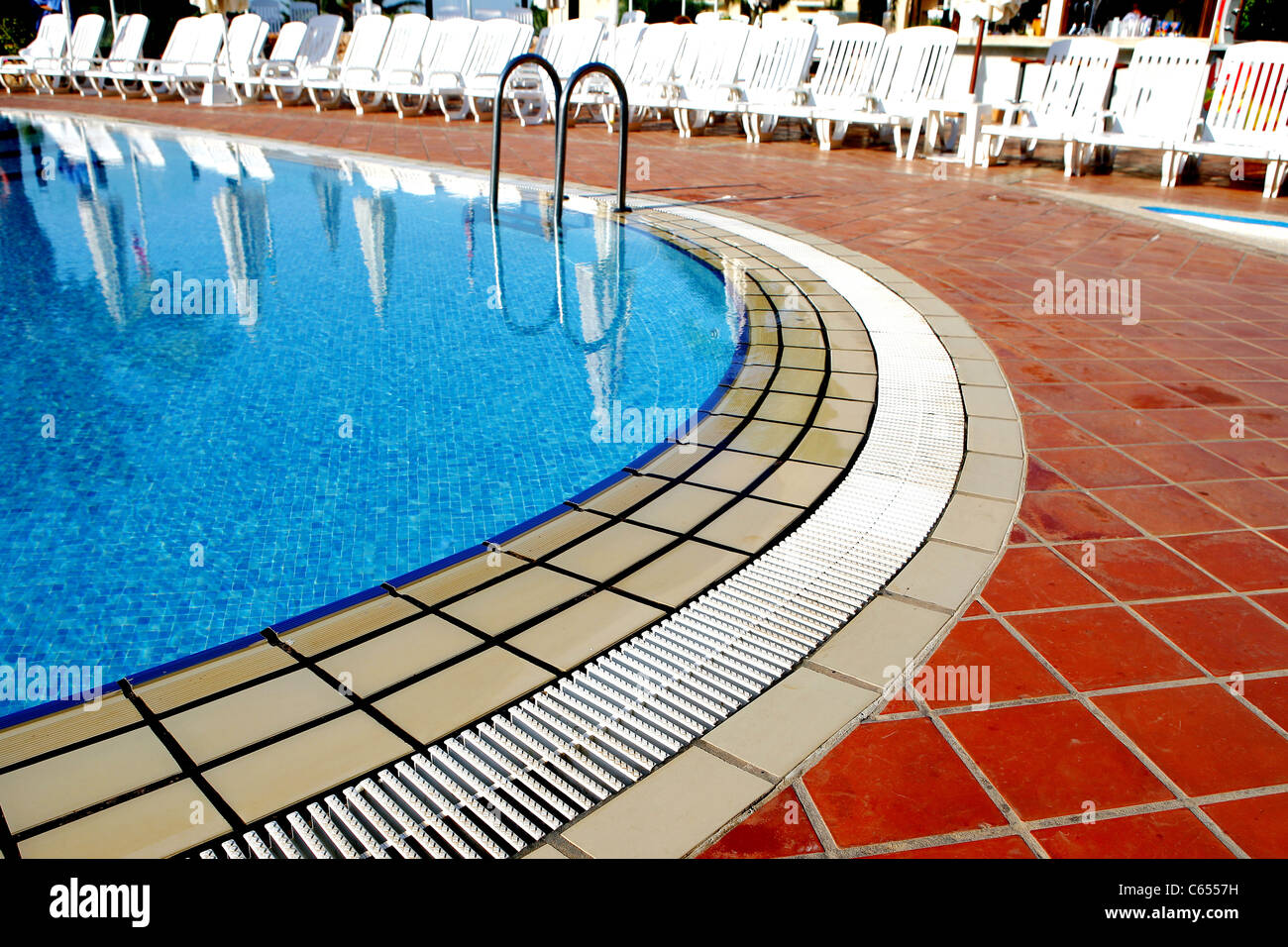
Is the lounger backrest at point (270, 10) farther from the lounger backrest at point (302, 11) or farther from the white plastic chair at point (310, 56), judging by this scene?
the white plastic chair at point (310, 56)

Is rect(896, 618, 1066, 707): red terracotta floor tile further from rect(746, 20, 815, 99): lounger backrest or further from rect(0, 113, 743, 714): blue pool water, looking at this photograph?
rect(746, 20, 815, 99): lounger backrest

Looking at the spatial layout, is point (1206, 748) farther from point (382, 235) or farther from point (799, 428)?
point (382, 235)

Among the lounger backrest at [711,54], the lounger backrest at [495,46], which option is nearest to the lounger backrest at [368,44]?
the lounger backrest at [495,46]

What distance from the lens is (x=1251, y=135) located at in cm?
729

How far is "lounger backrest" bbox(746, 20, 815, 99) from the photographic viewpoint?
9930 mm

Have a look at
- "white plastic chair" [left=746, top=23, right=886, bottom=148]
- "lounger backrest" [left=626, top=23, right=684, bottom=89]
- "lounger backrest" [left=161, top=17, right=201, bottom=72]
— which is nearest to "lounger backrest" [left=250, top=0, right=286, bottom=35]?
"lounger backrest" [left=161, top=17, right=201, bottom=72]

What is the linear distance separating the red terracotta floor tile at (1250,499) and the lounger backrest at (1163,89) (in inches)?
253

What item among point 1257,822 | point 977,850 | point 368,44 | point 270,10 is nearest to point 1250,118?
point 1257,822

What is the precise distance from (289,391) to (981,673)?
2.75 meters

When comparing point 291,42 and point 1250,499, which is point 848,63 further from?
point 1250,499

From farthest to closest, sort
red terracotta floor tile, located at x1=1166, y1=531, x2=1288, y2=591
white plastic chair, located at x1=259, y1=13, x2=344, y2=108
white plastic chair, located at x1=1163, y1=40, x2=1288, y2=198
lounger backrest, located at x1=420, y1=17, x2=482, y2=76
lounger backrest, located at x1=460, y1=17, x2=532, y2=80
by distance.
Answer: white plastic chair, located at x1=259, y1=13, x2=344, y2=108 → lounger backrest, located at x1=420, y1=17, x2=482, y2=76 → lounger backrest, located at x1=460, y1=17, x2=532, y2=80 → white plastic chair, located at x1=1163, y1=40, x2=1288, y2=198 → red terracotta floor tile, located at x1=1166, y1=531, x2=1288, y2=591

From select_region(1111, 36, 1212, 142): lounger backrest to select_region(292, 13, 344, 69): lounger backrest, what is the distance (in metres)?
10.6

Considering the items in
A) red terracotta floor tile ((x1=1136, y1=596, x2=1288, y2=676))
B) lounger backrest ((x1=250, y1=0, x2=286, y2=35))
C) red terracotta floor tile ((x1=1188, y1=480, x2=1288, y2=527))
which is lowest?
red terracotta floor tile ((x1=1136, y1=596, x2=1288, y2=676))

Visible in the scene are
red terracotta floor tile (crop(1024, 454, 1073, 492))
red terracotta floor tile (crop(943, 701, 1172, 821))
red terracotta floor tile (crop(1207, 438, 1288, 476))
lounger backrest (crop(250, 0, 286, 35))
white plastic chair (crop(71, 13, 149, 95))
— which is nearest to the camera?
red terracotta floor tile (crop(943, 701, 1172, 821))
